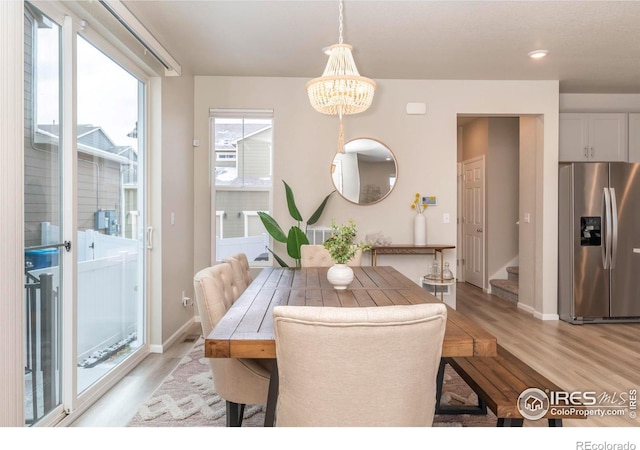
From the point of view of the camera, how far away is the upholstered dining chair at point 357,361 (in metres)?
1.08

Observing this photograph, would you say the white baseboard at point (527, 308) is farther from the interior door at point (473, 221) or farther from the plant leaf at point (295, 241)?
the plant leaf at point (295, 241)

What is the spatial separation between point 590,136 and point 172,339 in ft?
16.6

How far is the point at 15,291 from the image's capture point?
5.10 ft

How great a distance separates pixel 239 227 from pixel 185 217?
0.59 meters

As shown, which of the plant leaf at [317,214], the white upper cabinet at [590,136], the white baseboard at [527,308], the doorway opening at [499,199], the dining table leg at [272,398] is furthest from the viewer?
the doorway opening at [499,199]

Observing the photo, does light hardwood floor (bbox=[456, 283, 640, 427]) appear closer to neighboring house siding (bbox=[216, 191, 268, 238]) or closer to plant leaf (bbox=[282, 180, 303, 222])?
plant leaf (bbox=[282, 180, 303, 222])

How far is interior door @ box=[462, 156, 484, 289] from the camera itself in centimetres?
610

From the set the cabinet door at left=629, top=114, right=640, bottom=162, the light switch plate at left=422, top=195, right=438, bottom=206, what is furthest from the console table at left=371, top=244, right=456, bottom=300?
the cabinet door at left=629, top=114, right=640, bottom=162

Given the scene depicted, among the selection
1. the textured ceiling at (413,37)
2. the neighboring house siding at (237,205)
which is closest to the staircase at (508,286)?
the textured ceiling at (413,37)

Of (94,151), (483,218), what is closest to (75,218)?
(94,151)

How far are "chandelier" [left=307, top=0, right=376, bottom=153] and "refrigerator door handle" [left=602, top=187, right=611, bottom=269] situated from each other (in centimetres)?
316

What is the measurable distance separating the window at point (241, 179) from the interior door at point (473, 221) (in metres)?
3.53

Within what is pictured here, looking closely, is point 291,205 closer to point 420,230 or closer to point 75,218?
point 420,230
